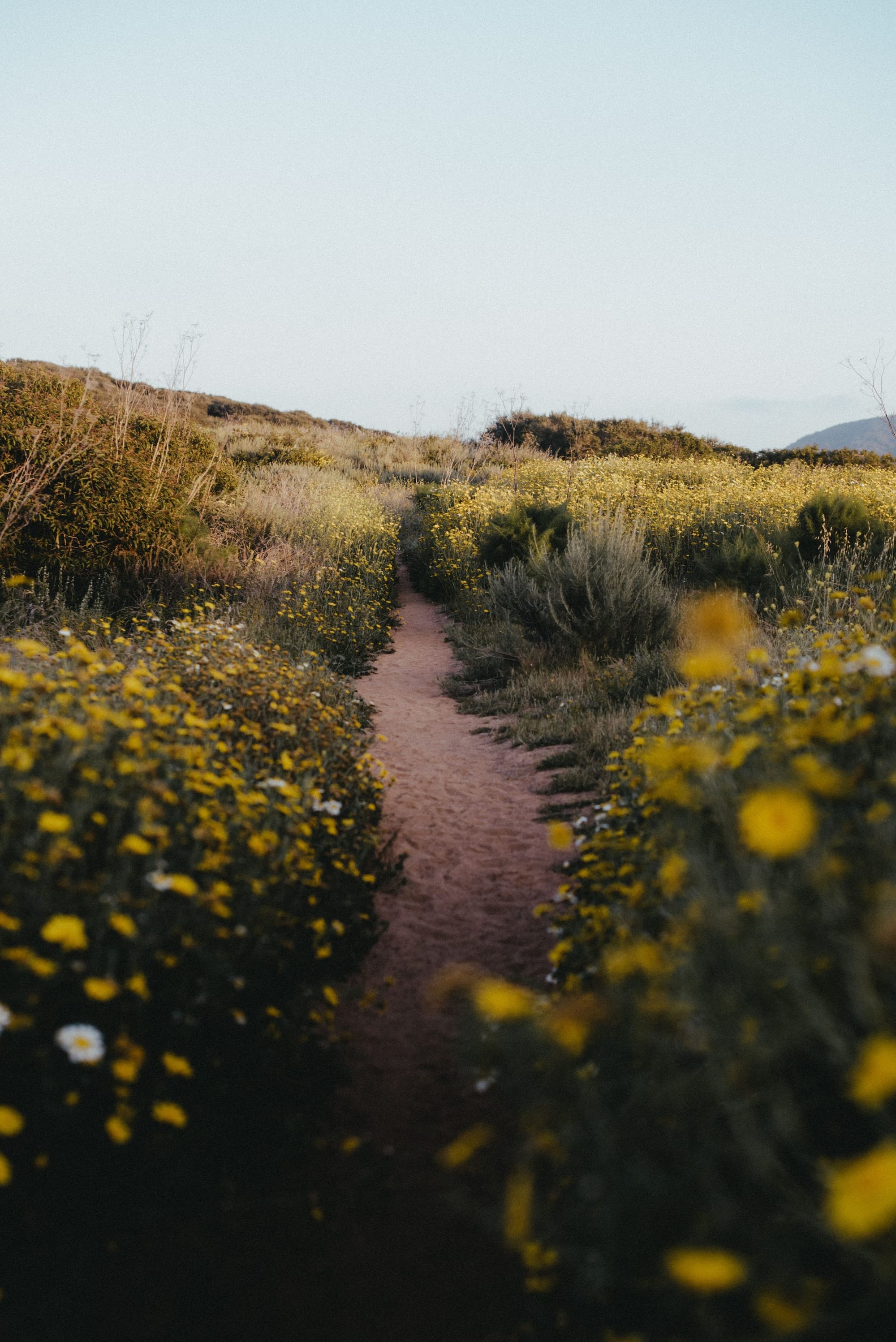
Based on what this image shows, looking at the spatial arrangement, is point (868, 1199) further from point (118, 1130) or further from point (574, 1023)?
point (118, 1130)

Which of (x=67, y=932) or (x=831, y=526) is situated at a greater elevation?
(x=831, y=526)

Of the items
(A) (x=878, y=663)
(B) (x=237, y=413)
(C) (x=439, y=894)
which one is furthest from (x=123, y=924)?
(B) (x=237, y=413)

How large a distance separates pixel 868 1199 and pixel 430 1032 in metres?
2.01

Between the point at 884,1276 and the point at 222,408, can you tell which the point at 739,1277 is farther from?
the point at 222,408

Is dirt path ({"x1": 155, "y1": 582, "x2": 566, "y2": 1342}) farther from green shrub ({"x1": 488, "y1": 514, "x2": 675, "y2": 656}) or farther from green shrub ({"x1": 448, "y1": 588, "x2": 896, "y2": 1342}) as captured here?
green shrub ({"x1": 488, "y1": 514, "x2": 675, "y2": 656})

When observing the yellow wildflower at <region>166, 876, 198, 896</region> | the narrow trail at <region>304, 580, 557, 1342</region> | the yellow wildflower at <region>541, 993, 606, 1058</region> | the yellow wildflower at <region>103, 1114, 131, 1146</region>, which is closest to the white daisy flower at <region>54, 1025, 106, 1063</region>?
the yellow wildflower at <region>103, 1114, 131, 1146</region>

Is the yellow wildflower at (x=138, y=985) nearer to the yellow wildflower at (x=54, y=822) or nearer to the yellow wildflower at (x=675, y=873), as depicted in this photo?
the yellow wildflower at (x=54, y=822)

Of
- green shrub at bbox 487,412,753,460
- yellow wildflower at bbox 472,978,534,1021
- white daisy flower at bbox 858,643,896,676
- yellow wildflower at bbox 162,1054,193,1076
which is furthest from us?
Answer: green shrub at bbox 487,412,753,460

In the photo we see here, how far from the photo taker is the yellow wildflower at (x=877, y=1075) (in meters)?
0.83

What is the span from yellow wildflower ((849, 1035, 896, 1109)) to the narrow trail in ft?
3.89

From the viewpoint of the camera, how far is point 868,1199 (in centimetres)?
75

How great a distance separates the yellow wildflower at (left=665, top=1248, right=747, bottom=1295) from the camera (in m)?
0.84

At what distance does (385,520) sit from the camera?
558 inches

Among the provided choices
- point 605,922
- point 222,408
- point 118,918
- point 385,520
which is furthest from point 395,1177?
point 222,408
